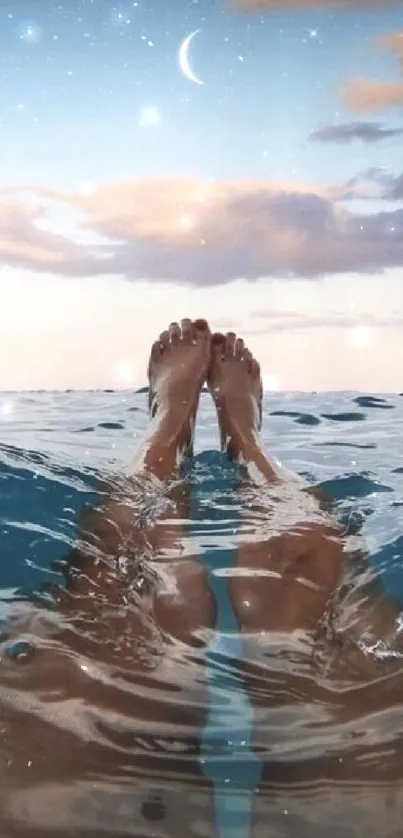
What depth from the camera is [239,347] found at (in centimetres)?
259

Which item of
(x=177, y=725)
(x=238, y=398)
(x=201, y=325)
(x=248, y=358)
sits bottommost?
(x=177, y=725)

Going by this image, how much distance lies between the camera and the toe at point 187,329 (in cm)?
258

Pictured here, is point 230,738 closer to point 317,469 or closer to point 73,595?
point 73,595

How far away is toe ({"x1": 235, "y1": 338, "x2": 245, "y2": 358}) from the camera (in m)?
2.55

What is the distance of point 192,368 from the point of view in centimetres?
244

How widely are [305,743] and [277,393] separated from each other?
20.0 ft

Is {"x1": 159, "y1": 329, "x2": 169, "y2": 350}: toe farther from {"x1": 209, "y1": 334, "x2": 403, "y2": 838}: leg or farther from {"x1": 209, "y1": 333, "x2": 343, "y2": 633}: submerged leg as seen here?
{"x1": 209, "y1": 334, "x2": 403, "y2": 838}: leg

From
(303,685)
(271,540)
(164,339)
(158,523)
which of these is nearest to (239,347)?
(164,339)

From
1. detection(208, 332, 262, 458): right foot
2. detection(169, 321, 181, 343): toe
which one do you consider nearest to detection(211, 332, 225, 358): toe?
detection(208, 332, 262, 458): right foot

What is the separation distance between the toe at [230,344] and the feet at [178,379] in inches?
2.2

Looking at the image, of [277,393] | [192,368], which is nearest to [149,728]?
[192,368]

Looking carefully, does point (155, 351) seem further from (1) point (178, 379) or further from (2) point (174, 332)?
(1) point (178, 379)

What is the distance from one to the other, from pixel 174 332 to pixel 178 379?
0.28 meters

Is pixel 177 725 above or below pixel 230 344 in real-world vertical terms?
below
